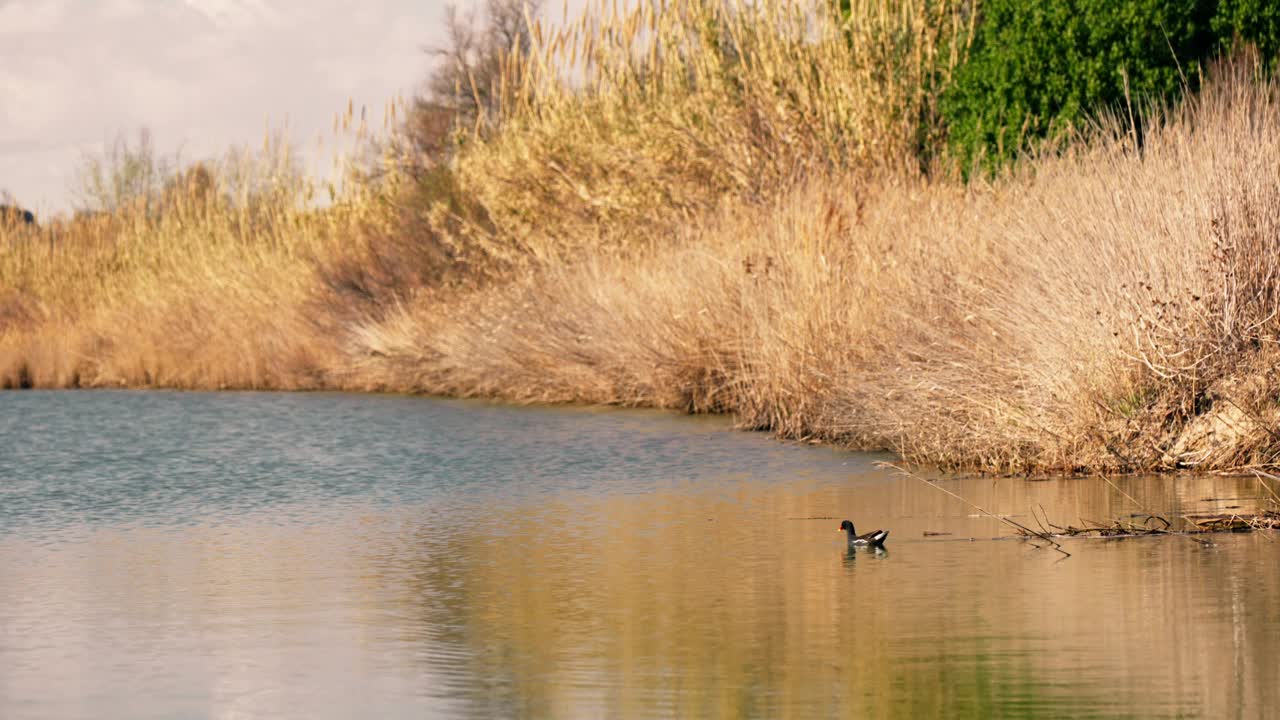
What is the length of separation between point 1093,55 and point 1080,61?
0.68 feet

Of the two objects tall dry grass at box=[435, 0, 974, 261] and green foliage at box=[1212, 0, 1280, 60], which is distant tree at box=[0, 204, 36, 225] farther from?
green foliage at box=[1212, 0, 1280, 60]

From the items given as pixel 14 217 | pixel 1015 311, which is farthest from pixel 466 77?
pixel 1015 311

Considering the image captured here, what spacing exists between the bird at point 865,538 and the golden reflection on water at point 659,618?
4.1 inches

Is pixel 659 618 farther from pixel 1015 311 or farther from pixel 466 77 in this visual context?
pixel 466 77

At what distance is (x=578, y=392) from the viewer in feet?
78.4

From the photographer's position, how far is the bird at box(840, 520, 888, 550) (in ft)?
31.5

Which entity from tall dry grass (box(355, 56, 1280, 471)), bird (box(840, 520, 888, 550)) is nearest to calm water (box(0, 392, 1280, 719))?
bird (box(840, 520, 888, 550))

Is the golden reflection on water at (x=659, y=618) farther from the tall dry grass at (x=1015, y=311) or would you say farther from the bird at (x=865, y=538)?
the tall dry grass at (x=1015, y=311)

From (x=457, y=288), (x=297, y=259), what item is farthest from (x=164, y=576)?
(x=297, y=259)

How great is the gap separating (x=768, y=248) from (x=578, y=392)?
5.21 meters

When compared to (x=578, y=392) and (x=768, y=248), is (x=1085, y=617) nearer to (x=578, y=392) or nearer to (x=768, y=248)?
(x=768, y=248)

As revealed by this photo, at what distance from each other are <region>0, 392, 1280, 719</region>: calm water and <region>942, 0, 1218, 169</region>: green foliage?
798cm

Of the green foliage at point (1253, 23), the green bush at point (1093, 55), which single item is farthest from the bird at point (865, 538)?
the green foliage at point (1253, 23)

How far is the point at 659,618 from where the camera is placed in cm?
777
